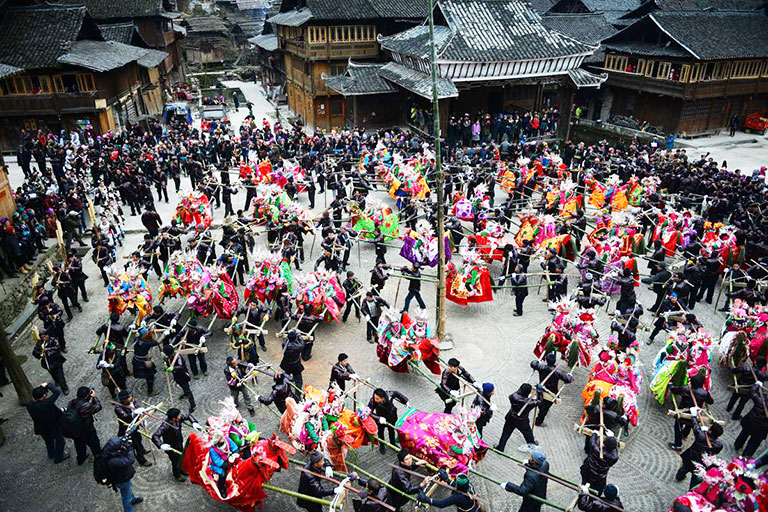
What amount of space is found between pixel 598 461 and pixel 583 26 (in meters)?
38.9

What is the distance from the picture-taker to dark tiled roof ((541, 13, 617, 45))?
37312 millimetres

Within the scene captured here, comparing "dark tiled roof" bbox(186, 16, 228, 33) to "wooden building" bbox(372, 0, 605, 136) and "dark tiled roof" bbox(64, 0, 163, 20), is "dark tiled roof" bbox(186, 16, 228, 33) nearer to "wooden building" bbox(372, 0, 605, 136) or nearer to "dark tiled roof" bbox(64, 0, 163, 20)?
"dark tiled roof" bbox(64, 0, 163, 20)

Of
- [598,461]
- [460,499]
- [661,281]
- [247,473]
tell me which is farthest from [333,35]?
[460,499]

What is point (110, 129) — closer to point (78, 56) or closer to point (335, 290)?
point (78, 56)

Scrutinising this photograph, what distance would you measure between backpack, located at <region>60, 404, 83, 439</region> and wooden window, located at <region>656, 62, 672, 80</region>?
3517 cm

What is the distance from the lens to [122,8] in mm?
41094

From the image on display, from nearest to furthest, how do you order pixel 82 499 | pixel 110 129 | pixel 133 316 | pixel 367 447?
pixel 82 499, pixel 367 447, pixel 133 316, pixel 110 129

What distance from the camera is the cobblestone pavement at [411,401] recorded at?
855cm

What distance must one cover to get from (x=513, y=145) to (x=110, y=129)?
23.9 metres

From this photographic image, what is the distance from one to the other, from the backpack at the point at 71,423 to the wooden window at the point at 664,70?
35.2 m

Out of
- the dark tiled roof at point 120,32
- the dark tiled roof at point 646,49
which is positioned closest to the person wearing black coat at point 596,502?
the dark tiled roof at point 646,49

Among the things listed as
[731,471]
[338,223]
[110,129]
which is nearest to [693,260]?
[731,471]

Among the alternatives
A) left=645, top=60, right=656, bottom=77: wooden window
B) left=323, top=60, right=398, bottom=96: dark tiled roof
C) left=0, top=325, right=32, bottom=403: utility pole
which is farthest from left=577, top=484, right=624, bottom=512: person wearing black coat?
left=645, top=60, right=656, bottom=77: wooden window

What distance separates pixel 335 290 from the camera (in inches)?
504
